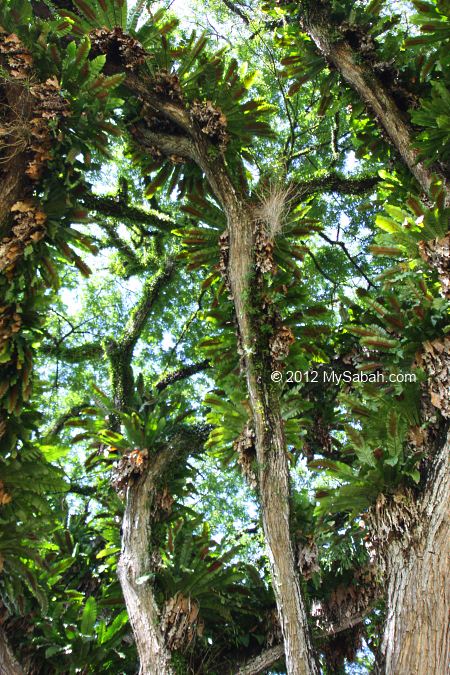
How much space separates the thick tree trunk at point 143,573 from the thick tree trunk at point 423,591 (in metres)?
1.64

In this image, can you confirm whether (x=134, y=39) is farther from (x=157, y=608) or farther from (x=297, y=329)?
(x=157, y=608)

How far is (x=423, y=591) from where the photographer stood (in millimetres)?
3158

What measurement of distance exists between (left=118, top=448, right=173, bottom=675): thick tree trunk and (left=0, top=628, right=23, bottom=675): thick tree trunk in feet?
2.65

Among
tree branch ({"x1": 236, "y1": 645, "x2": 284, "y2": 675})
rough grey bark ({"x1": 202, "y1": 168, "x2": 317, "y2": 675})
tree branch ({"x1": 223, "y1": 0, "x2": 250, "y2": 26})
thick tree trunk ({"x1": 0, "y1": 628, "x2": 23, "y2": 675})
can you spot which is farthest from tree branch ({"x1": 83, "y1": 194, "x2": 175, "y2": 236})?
tree branch ({"x1": 236, "y1": 645, "x2": 284, "y2": 675})

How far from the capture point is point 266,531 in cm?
363

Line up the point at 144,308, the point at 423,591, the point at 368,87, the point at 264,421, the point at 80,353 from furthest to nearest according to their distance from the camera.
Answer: the point at 80,353 → the point at 144,308 → the point at 368,87 → the point at 264,421 → the point at 423,591

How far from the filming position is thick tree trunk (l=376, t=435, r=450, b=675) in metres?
2.99

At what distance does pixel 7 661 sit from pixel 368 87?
19.4 feet

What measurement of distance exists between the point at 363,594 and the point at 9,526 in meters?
2.98

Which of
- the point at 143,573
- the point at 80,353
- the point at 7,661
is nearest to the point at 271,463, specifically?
the point at 143,573

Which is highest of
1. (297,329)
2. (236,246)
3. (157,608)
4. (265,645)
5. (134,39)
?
(134,39)

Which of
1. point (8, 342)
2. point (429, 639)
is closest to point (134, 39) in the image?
point (8, 342)

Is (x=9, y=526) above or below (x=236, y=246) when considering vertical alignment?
below

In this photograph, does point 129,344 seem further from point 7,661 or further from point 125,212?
point 7,661
